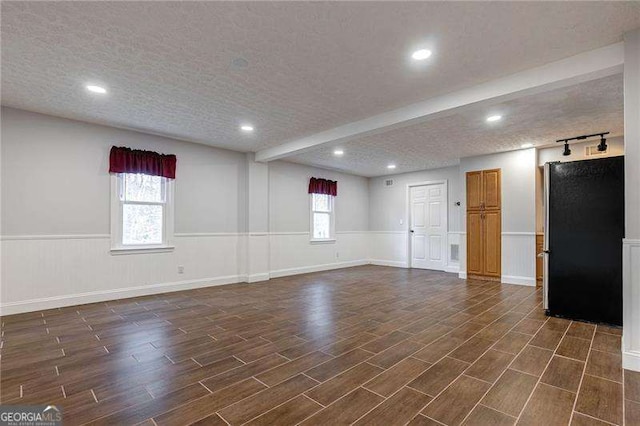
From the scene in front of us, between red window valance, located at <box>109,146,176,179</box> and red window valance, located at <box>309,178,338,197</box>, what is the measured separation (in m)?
3.30

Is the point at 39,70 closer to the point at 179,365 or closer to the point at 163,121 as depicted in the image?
the point at 163,121

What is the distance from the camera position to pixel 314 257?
7727mm

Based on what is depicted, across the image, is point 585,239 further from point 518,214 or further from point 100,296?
point 100,296

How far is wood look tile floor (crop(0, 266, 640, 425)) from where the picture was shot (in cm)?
186

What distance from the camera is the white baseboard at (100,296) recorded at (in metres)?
3.93

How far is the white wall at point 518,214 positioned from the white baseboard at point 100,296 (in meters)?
5.46

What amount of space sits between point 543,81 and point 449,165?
4.67m

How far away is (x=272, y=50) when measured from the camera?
2609 millimetres

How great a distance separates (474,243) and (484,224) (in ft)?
1.44

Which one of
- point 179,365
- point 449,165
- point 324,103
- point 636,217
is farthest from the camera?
point 449,165

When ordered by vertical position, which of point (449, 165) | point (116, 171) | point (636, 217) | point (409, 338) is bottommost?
point (409, 338)

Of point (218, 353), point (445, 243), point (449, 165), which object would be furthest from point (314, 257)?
point (218, 353)

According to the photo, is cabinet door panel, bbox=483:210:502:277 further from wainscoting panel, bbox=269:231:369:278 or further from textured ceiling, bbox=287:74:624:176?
wainscoting panel, bbox=269:231:369:278

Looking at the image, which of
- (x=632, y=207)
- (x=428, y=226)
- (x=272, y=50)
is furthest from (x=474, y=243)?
(x=272, y=50)
